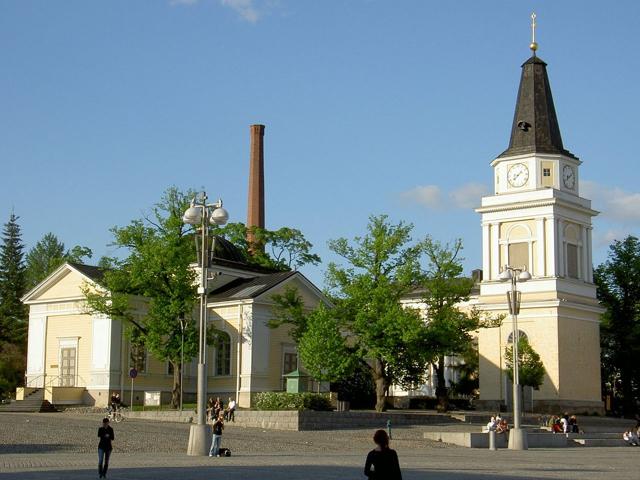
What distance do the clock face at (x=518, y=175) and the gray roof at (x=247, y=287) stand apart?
17.1m

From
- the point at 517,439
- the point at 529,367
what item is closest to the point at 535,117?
the point at 529,367

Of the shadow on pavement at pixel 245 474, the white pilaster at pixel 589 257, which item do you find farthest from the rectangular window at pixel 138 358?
the shadow on pavement at pixel 245 474

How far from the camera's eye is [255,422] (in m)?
48.1

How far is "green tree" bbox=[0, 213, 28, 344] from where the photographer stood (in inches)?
3489

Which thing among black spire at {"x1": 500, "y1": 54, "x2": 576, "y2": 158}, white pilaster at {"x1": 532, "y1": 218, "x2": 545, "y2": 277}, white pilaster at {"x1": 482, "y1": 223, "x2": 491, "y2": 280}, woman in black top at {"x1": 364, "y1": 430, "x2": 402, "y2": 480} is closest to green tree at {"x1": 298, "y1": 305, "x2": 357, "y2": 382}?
white pilaster at {"x1": 532, "y1": 218, "x2": 545, "y2": 277}

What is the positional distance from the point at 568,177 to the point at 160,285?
2796 centimetres

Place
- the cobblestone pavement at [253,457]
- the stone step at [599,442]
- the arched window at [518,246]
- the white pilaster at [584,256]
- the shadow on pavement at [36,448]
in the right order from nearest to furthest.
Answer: the cobblestone pavement at [253,457] < the shadow on pavement at [36,448] < the stone step at [599,442] < the arched window at [518,246] < the white pilaster at [584,256]

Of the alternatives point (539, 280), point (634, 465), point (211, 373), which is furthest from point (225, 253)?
point (634, 465)

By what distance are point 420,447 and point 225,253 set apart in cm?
2871

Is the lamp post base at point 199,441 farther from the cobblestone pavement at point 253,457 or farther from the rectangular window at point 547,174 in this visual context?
the rectangular window at point 547,174

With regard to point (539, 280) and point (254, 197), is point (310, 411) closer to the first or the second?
point (539, 280)

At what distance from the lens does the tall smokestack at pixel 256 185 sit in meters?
84.9

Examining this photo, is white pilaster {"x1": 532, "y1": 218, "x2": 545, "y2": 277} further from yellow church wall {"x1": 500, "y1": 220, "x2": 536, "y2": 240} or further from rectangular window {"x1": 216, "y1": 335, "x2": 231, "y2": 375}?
rectangular window {"x1": 216, "y1": 335, "x2": 231, "y2": 375}

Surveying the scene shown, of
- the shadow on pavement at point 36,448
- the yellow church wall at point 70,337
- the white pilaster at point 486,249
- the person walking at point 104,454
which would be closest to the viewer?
the person walking at point 104,454
